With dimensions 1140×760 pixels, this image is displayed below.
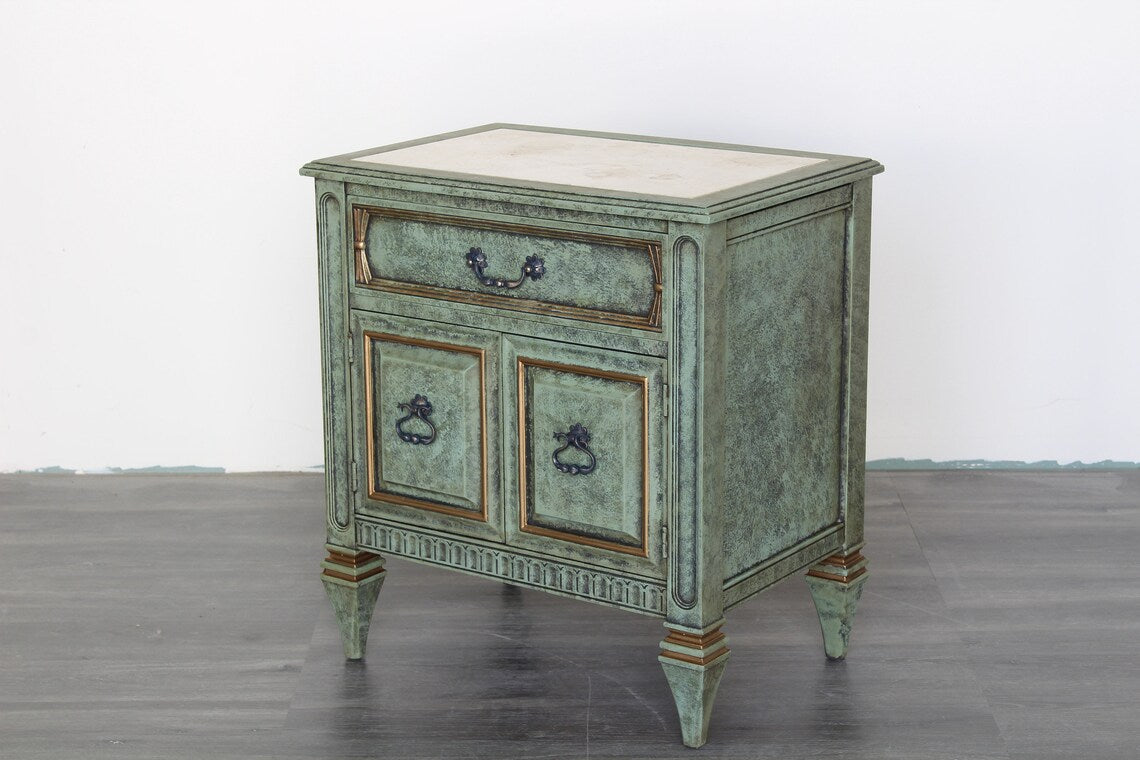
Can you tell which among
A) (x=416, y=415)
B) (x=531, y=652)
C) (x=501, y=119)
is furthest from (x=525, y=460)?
(x=501, y=119)

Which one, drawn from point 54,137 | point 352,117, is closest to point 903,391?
point 352,117

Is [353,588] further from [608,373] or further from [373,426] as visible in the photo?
[608,373]

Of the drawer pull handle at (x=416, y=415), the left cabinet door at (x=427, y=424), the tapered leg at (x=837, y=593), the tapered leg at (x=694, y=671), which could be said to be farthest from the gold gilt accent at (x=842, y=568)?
the drawer pull handle at (x=416, y=415)

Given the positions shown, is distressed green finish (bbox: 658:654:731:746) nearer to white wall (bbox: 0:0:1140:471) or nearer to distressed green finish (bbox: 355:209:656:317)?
distressed green finish (bbox: 355:209:656:317)

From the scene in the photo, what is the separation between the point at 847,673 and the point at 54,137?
2.16 m

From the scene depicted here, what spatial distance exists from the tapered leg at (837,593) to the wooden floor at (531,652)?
51 millimetres

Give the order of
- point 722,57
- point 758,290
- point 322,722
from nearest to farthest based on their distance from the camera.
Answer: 1. point 758,290
2. point 322,722
3. point 722,57

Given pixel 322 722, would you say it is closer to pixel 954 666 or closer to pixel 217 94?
pixel 954 666

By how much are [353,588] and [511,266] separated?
26.2 inches

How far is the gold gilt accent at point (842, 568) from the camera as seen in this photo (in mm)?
2920

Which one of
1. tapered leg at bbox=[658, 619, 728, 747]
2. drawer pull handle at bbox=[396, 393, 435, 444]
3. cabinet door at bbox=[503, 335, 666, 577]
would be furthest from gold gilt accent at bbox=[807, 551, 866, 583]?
drawer pull handle at bbox=[396, 393, 435, 444]

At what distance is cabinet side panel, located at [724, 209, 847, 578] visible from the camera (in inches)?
102

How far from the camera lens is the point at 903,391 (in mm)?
3945

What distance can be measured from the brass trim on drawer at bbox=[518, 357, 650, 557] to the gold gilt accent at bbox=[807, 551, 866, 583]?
1.48 ft
